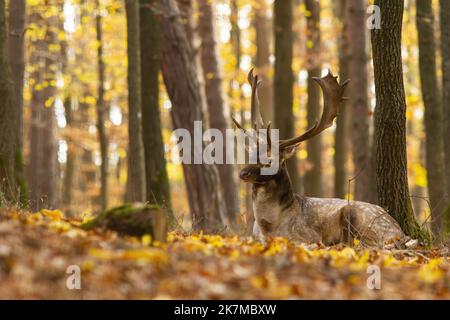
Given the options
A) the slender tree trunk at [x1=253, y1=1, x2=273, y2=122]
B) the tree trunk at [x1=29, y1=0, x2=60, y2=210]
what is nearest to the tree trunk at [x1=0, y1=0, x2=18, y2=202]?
the tree trunk at [x1=29, y1=0, x2=60, y2=210]

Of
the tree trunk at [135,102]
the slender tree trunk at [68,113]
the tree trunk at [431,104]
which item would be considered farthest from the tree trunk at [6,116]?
the slender tree trunk at [68,113]

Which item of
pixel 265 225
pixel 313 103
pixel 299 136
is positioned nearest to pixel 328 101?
pixel 299 136

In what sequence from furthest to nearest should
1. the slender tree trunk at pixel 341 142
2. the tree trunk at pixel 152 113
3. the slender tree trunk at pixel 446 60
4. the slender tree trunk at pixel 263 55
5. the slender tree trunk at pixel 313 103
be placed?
the slender tree trunk at pixel 263 55, the slender tree trunk at pixel 341 142, the slender tree trunk at pixel 313 103, the tree trunk at pixel 152 113, the slender tree trunk at pixel 446 60

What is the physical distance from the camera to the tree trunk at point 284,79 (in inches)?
635

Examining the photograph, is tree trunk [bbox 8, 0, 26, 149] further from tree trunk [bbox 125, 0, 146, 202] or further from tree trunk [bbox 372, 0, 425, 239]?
tree trunk [bbox 372, 0, 425, 239]

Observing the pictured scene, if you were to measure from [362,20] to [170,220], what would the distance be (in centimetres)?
770

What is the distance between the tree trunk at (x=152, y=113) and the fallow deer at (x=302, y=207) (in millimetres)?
3189

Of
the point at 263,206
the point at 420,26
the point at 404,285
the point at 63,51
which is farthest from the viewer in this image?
the point at 63,51

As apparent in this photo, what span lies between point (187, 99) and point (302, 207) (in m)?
5.58

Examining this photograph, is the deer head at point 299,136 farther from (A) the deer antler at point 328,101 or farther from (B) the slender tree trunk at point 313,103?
(B) the slender tree trunk at point 313,103

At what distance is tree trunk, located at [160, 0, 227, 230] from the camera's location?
15.4 m

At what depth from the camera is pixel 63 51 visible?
86.6 ft
